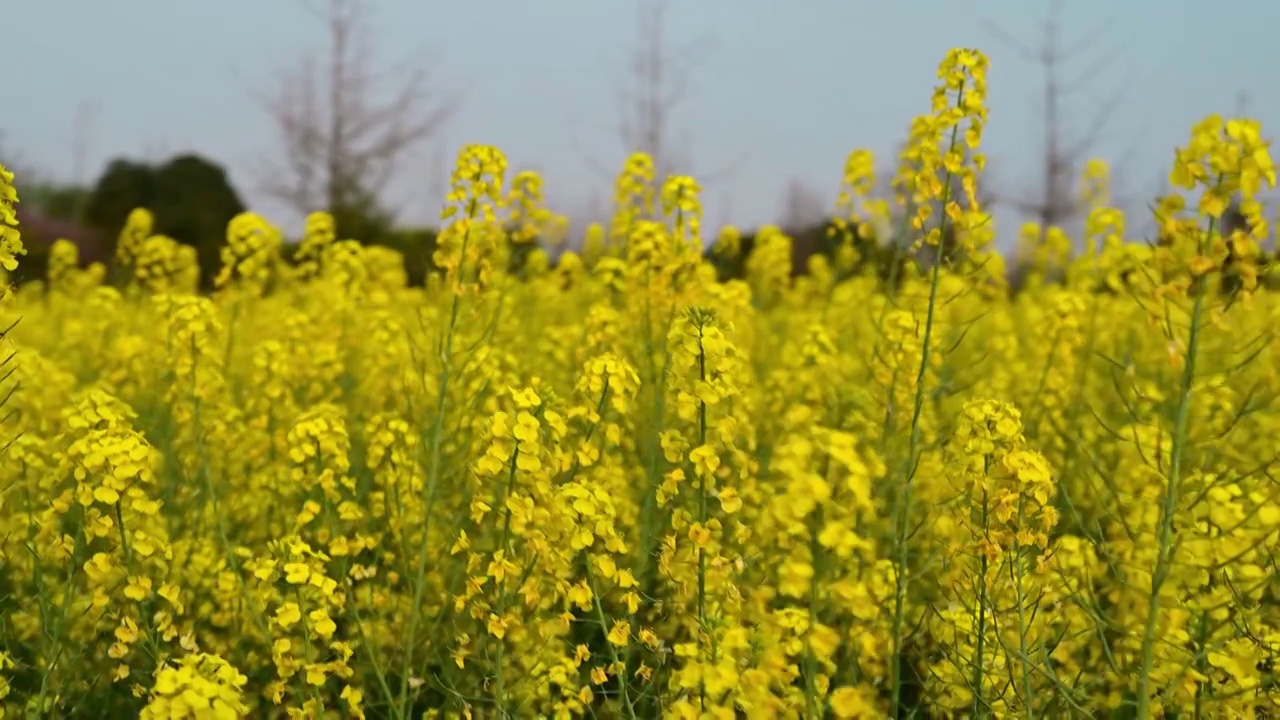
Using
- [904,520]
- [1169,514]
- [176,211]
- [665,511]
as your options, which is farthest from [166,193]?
[1169,514]

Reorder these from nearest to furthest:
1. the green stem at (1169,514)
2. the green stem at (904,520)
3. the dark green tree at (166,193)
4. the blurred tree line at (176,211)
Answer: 1. the green stem at (1169,514)
2. the green stem at (904,520)
3. the blurred tree line at (176,211)
4. the dark green tree at (166,193)

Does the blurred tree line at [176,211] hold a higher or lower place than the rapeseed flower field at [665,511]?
higher

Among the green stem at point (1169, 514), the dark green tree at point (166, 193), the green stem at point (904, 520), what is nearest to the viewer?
the green stem at point (1169, 514)

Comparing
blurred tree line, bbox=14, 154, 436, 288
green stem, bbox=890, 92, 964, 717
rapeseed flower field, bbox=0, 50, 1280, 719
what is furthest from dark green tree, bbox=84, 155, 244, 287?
green stem, bbox=890, 92, 964, 717

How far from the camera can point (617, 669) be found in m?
2.11

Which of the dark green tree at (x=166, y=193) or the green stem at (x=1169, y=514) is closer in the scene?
the green stem at (x=1169, y=514)

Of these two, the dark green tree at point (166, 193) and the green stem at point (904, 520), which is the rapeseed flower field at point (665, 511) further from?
the dark green tree at point (166, 193)

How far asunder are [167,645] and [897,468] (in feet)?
7.65

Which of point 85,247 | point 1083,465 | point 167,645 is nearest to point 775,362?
point 1083,465

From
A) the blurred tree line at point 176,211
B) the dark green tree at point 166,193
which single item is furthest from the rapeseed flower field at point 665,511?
the dark green tree at point 166,193

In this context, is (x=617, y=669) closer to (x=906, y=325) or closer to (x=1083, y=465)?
(x=906, y=325)

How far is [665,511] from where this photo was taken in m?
3.41

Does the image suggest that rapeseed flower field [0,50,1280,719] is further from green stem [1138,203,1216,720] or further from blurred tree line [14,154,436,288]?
blurred tree line [14,154,436,288]

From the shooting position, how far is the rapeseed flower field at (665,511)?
179 centimetres
